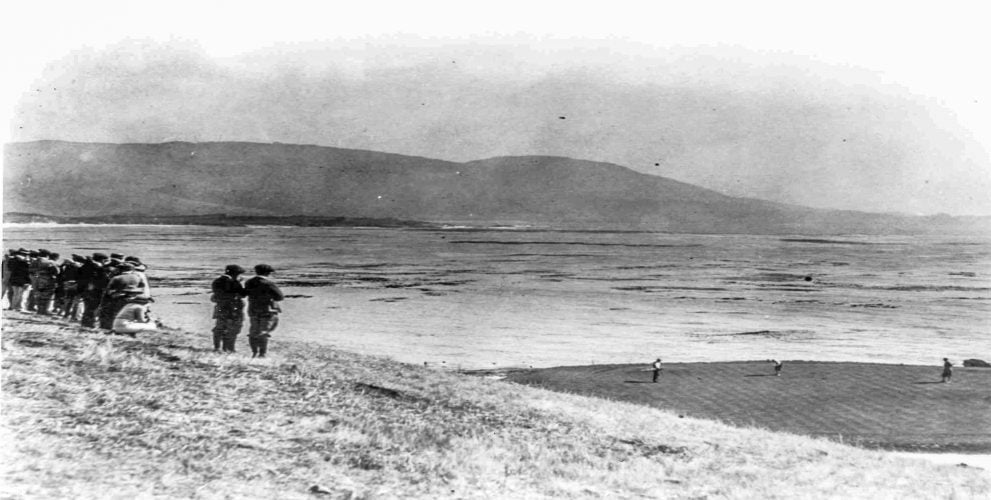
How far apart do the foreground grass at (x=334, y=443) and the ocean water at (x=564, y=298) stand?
5.82 meters

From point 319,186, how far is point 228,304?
9.11m

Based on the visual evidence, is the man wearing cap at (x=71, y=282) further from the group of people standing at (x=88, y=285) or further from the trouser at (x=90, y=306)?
the trouser at (x=90, y=306)

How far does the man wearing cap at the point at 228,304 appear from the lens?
10.6m

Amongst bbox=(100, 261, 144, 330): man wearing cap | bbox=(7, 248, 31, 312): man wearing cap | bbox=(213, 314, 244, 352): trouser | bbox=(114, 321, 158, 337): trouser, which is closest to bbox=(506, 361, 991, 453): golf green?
bbox=(213, 314, 244, 352): trouser

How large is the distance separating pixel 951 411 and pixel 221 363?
42.5 feet

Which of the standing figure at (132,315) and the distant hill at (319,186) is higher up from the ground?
the distant hill at (319,186)

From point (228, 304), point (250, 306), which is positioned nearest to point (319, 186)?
point (228, 304)

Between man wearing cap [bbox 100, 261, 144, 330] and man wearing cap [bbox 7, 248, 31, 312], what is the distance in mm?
3582

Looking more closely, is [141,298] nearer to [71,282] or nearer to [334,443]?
[71,282]

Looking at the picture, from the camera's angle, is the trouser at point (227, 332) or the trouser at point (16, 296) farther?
the trouser at point (16, 296)

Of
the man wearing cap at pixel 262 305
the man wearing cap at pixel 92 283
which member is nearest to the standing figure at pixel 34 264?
the man wearing cap at pixel 92 283

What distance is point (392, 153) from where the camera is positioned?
16406 mm

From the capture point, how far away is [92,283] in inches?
451

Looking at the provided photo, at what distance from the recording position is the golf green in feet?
41.3
